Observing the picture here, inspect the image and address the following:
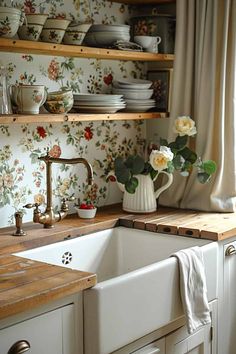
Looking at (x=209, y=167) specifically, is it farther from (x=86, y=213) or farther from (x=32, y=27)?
(x=32, y=27)

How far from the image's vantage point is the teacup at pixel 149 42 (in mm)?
3035

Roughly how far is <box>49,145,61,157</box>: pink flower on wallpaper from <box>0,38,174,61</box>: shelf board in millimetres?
419

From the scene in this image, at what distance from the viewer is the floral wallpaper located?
2.68m

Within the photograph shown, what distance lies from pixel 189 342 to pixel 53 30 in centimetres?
135

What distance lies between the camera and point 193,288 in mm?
2340

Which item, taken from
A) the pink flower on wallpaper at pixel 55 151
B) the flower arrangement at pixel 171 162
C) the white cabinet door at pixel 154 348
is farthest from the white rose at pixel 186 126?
the white cabinet door at pixel 154 348

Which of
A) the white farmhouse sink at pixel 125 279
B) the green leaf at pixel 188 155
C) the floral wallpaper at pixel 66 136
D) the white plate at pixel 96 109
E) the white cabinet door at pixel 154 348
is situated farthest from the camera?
the green leaf at pixel 188 155

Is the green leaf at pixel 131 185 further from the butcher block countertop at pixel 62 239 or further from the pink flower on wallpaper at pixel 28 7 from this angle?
the pink flower on wallpaper at pixel 28 7

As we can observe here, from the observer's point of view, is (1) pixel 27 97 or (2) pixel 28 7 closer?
(1) pixel 27 97

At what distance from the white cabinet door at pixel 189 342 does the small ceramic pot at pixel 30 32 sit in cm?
127

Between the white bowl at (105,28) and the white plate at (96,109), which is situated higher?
the white bowl at (105,28)

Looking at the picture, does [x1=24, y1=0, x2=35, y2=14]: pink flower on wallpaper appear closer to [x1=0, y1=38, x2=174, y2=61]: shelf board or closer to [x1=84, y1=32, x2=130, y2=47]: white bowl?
[x1=0, y1=38, x2=174, y2=61]: shelf board

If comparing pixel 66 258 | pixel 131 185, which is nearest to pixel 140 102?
pixel 131 185

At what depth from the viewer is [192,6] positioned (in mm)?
3057
